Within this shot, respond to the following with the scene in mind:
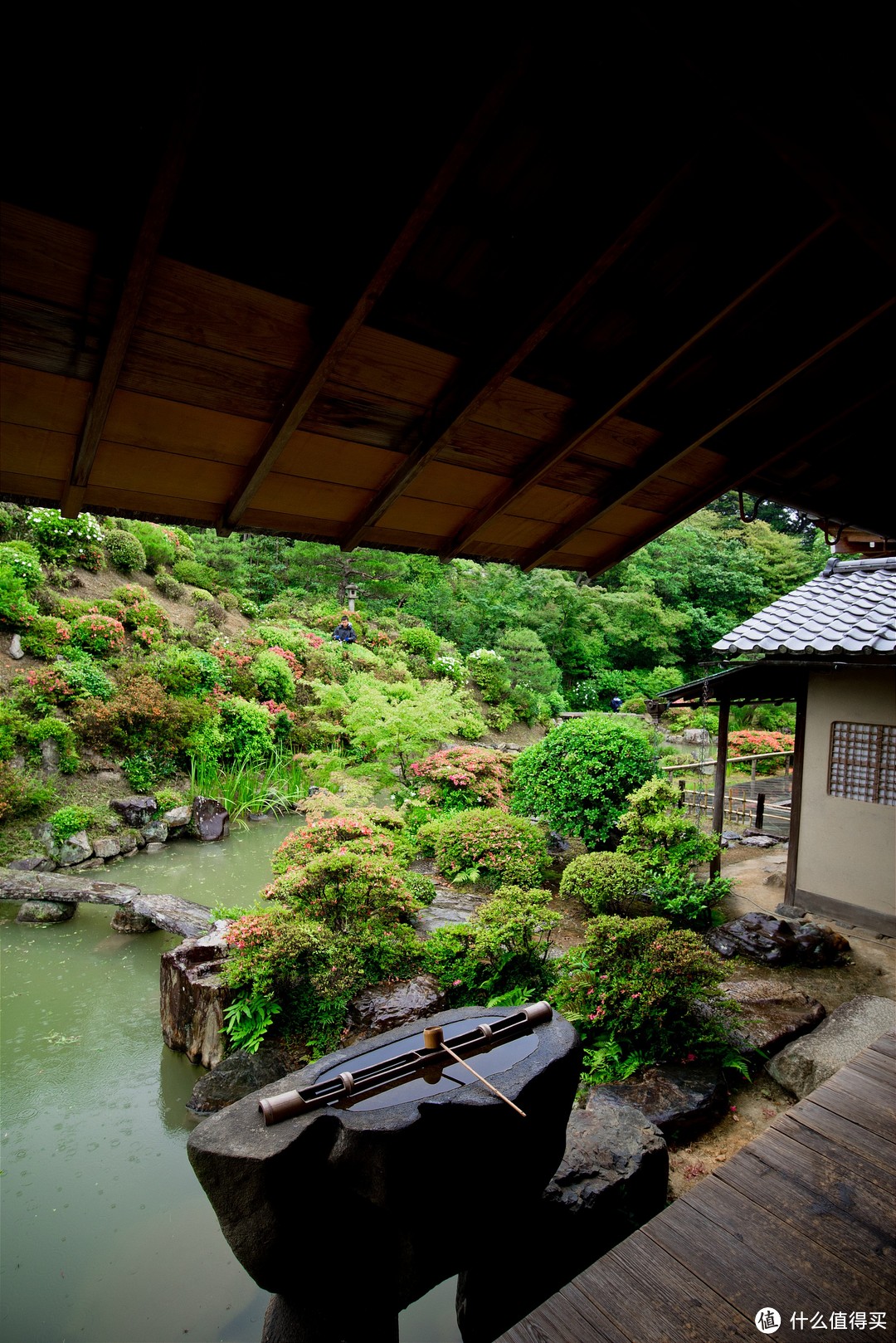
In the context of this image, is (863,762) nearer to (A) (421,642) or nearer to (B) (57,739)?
(B) (57,739)

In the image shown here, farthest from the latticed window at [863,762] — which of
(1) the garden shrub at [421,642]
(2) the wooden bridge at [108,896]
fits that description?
(1) the garden shrub at [421,642]

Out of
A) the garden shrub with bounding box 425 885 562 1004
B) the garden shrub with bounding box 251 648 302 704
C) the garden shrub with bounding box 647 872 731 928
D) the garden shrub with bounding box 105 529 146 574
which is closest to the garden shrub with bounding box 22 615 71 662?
the garden shrub with bounding box 251 648 302 704

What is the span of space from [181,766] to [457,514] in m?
8.21

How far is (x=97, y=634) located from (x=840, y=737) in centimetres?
1004

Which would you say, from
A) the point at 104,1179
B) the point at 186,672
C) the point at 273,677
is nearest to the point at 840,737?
the point at 104,1179

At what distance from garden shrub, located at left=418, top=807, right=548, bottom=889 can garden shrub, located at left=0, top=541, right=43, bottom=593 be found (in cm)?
791

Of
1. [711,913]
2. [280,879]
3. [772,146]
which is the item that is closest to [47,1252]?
[280,879]

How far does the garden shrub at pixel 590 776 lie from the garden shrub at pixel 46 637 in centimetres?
727

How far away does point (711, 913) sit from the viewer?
5820 millimetres

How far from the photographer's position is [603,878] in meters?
4.99

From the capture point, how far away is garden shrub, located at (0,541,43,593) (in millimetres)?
9484

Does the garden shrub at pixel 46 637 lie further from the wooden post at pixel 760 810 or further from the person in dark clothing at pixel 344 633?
the wooden post at pixel 760 810

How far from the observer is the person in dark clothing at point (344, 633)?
1441cm

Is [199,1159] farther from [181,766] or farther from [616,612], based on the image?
[616,612]
